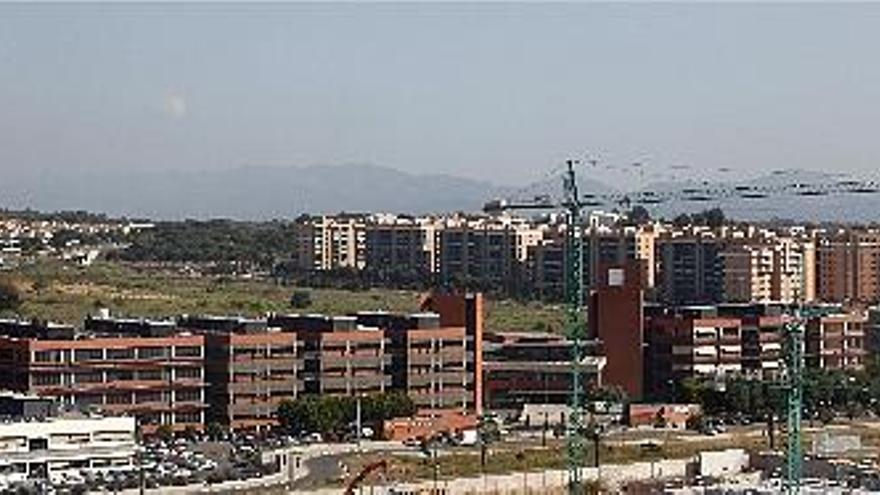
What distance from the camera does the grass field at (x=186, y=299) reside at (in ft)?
182

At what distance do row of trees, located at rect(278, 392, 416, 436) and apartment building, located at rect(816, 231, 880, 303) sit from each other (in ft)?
94.8

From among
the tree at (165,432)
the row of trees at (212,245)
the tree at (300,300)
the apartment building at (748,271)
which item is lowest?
the tree at (165,432)

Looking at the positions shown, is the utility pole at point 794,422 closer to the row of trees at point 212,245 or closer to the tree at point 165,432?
the tree at point 165,432

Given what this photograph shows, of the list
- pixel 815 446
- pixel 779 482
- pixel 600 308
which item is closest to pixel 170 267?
pixel 600 308

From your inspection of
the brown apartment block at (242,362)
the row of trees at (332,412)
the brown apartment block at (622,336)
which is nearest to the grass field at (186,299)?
the brown apartment block at (622,336)

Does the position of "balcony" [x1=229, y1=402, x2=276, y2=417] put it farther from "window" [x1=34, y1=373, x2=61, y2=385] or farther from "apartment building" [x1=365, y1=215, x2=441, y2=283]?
"apartment building" [x1=365, y1=215, x2=441, y2=283]

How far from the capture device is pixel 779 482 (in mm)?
31328

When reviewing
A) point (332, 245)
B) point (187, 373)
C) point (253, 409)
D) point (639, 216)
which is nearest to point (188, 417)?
point (187, 373)

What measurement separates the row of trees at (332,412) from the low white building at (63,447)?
575cm

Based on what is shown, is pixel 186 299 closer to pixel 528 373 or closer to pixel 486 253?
pixel 486 253

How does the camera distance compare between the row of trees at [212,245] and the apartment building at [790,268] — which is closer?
the apartment building at [790,268]

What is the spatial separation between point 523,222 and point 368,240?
7.11m

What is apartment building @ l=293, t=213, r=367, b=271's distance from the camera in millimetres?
76875

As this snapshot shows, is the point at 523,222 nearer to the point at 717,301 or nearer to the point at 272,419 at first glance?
the point at 717,301
